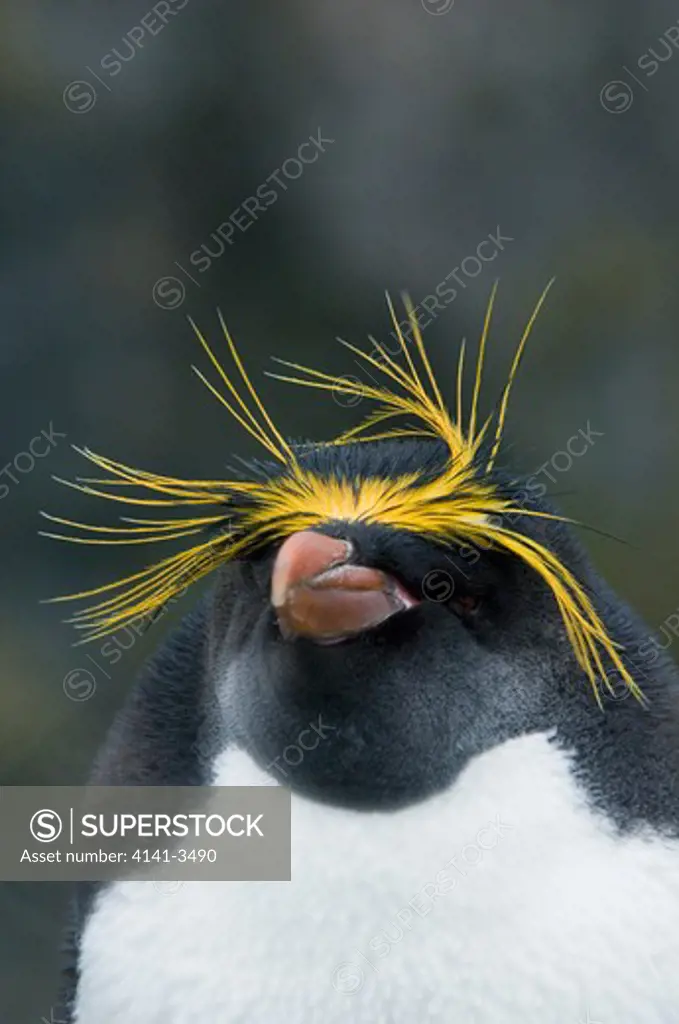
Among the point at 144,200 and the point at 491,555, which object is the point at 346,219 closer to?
the point at 144,200

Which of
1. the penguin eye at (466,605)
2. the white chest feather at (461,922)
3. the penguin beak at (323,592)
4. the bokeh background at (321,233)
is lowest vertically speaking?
the white chest feather at (461,922)

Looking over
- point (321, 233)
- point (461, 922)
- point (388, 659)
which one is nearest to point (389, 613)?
point (388, 659)

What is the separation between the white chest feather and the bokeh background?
3.13 meters

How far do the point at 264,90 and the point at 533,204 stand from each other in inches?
37.7

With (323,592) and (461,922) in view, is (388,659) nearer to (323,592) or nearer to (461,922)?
(323,592)

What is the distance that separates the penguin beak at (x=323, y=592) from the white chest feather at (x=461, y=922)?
0.23m

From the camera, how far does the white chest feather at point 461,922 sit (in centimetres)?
179

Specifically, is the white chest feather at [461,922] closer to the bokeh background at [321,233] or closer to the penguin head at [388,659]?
the penguin head at [388,659]

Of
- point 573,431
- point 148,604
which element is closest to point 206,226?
point 573,431

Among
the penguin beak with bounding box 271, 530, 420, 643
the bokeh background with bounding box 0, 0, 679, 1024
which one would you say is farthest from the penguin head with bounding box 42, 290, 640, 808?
the bokeh background with bounding box 0, 0, 679, 1024

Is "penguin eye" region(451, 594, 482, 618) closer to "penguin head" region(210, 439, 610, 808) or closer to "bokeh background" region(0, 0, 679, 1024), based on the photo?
"penguin head" region(210, 439, 610, 808)

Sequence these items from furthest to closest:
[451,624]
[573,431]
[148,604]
Answer: [573,431]
[148,604]
[451,624]

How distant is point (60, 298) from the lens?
5.10m

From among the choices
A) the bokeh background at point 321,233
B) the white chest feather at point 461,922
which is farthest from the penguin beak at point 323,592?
the bokeh background at point 321,233
